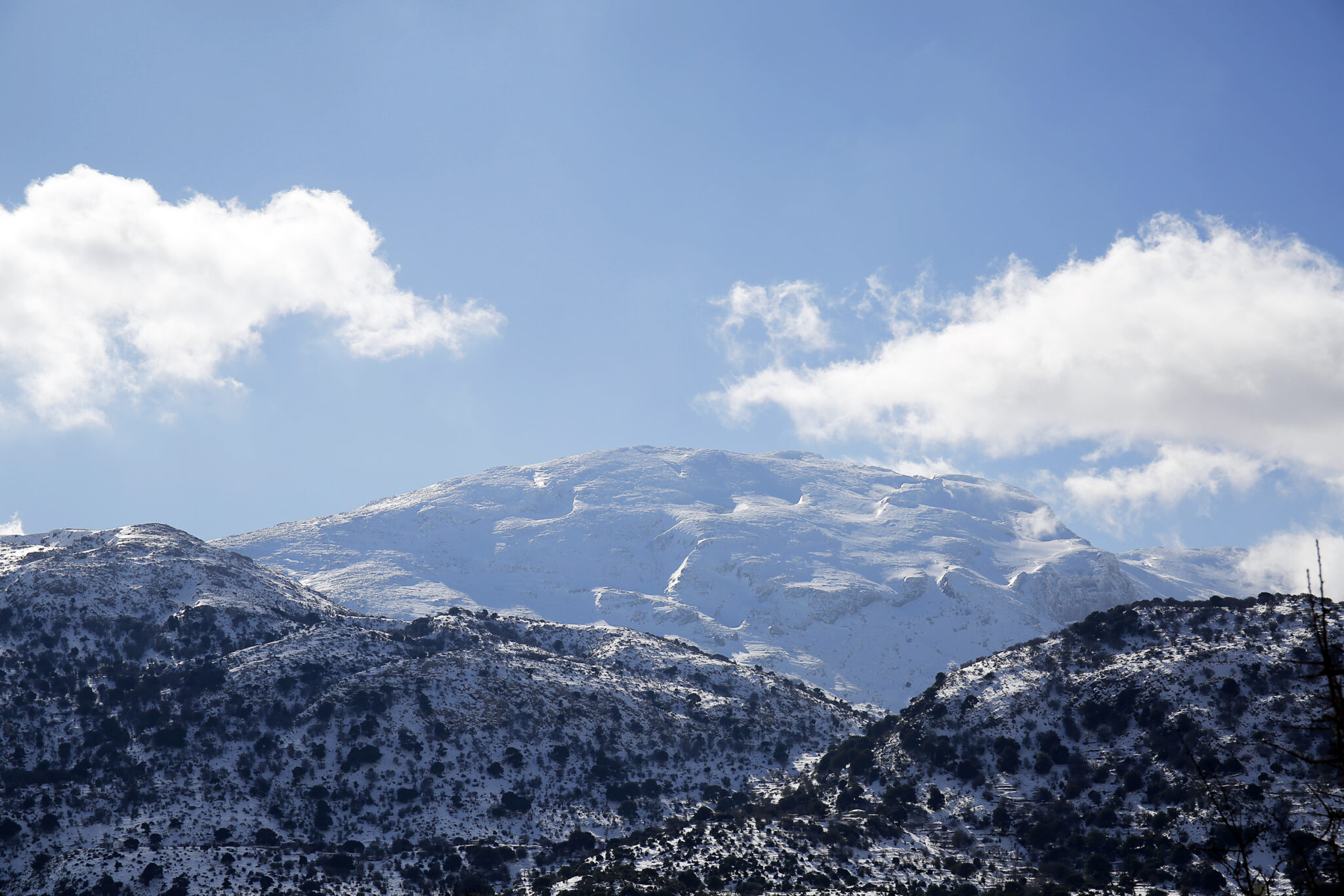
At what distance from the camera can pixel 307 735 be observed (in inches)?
5586

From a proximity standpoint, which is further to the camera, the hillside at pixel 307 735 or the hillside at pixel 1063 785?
the hillside at pixel 307 735

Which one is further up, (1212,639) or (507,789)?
(1212,639)

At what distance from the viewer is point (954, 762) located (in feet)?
441

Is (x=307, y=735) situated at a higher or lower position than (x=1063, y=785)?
higher

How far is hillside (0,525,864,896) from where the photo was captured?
11706cm

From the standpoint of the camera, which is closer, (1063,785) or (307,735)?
(1063,785)

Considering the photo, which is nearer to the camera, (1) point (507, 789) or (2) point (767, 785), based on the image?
(1) point (507, 789)

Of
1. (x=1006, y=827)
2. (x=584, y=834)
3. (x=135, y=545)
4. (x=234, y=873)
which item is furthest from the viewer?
(x=135, y=545)

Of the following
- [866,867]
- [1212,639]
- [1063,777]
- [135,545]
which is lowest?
[866,867]

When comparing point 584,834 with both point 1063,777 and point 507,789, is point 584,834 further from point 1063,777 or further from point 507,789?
point 1063,777

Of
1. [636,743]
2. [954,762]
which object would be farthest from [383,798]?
[954,762]

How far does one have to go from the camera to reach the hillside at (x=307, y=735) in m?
117

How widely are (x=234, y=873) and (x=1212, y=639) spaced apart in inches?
4958

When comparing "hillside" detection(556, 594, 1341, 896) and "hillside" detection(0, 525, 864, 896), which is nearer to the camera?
"hillside" detection(556, 594, 1341, 896)
